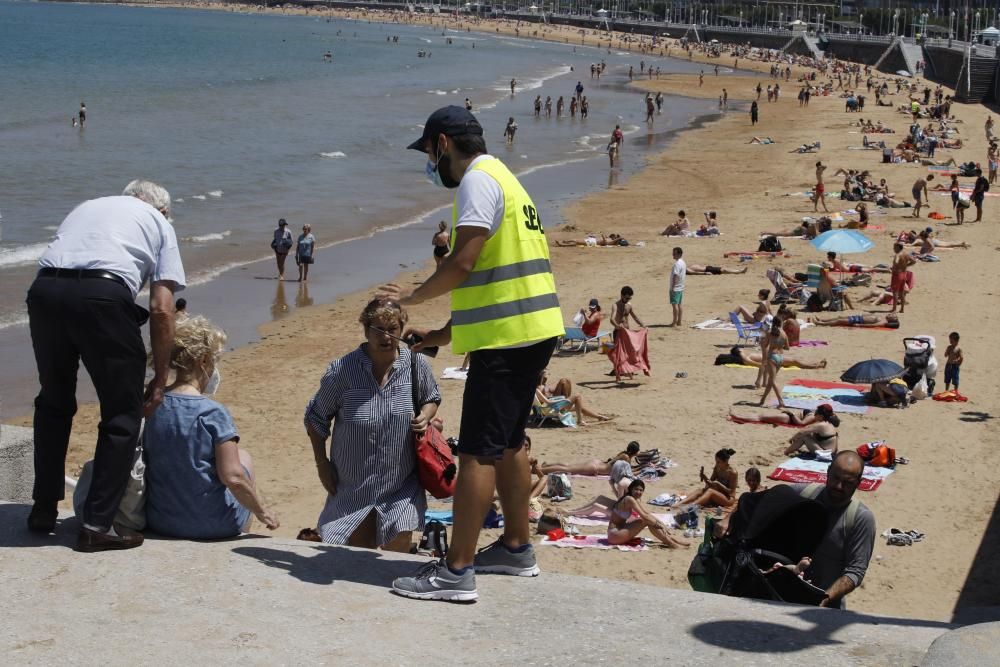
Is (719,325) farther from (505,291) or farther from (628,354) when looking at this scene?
(505,291)

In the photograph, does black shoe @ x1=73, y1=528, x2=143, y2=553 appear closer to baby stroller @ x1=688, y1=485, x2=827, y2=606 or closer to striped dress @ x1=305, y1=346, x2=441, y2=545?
striped dress @ x1=305, y1=346, x2=441, y2=545

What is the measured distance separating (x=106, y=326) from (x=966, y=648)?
117 inches

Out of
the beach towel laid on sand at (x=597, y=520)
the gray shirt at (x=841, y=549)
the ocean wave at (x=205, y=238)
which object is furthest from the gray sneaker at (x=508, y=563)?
the ocean wave at (x=205, y=238)

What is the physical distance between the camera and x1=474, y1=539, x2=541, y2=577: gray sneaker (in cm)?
481

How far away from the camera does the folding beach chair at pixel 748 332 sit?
55.1ft

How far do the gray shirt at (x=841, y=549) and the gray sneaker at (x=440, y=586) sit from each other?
1491mm

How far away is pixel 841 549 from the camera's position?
16.8 ft

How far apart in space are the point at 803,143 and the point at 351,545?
43.0 m

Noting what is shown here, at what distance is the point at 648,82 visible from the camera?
85500 millimetres

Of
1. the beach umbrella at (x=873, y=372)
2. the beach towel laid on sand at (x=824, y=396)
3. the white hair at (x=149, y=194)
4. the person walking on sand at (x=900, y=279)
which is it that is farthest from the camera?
the person walking on sand at (x=900, y=279)

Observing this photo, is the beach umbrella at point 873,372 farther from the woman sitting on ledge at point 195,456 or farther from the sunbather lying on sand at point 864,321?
the woman sitting on ledge at point 195,456

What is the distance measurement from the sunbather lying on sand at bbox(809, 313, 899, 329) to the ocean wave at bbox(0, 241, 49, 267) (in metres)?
13.5

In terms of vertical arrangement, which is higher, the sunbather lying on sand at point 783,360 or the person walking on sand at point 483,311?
the person walking on sand at point 483,311

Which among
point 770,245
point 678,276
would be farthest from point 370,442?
point 770,245
